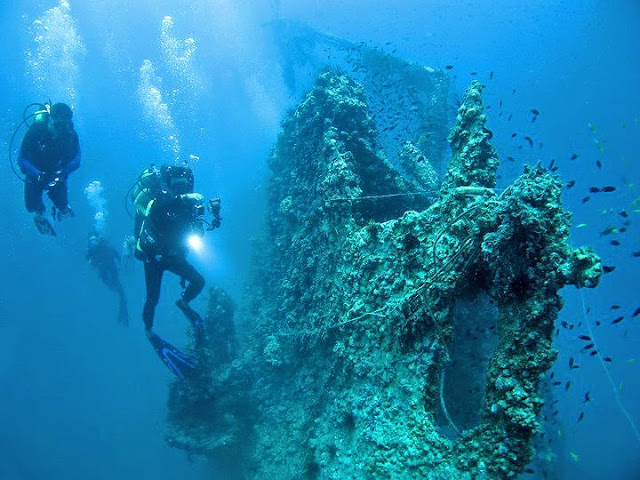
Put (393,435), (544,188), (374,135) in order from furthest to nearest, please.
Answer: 1. (374,135)
2. (393,435)
3. (544,188)

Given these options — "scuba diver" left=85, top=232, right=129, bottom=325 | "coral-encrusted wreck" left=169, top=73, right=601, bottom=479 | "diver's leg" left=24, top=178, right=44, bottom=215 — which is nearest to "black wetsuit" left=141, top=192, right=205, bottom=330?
"coral-encrusted wreck" left=169, top=73, right=601, bottom=479

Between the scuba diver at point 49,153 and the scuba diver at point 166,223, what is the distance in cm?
152

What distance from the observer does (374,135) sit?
7496 mm

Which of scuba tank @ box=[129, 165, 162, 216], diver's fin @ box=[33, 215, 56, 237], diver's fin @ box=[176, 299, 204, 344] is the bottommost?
diver's fin @ box=[176, 299, 204, 344]

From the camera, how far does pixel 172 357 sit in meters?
7.26

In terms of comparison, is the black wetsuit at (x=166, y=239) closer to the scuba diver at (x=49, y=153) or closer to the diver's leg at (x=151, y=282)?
the diver's leg at (x=151, y=282)

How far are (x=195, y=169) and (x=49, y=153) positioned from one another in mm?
75107

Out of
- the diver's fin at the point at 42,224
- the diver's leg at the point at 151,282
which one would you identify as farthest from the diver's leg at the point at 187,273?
the diver's fin at the point at 42,224

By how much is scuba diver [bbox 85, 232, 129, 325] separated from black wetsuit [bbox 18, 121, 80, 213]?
11027mm

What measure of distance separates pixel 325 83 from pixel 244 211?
13.8 metres

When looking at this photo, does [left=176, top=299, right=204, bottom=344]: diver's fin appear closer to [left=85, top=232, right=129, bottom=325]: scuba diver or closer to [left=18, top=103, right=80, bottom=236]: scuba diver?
[left=18, top=103, right=80, bottom=236]: scuba diver

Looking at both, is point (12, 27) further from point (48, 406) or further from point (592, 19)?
point (592, 19)

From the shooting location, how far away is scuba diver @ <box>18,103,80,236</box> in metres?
6.75

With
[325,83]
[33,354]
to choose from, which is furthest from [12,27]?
[325,83]
